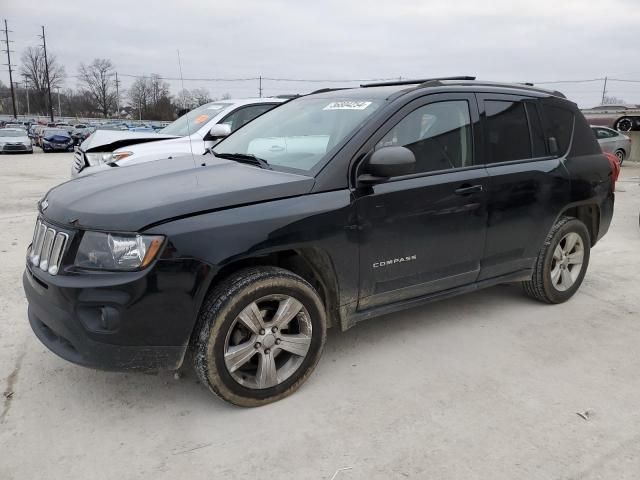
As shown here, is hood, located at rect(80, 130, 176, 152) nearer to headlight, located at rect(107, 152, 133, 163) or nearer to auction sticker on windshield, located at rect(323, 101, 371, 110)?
headlight, located at rect(107, 152, 133, 163)

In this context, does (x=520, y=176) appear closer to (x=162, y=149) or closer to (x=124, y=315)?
(x=124, y=315)

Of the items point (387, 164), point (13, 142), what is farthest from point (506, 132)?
point (13, 142)

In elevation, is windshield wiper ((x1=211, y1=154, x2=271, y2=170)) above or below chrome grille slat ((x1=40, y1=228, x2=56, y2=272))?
above

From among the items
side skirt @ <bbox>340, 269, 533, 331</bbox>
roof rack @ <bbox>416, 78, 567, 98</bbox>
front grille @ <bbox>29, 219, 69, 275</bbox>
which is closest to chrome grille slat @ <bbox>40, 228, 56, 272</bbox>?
front grille @ <bbox>29, 219, 69, 275</bbox>

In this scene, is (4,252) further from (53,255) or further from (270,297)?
(270,297)

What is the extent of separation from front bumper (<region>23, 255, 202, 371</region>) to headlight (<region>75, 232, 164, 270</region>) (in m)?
0.05

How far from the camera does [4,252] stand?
228 inches

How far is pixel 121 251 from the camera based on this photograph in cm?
247

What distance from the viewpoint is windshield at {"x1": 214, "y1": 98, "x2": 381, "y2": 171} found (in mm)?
3217

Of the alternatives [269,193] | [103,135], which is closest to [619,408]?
[269,193]

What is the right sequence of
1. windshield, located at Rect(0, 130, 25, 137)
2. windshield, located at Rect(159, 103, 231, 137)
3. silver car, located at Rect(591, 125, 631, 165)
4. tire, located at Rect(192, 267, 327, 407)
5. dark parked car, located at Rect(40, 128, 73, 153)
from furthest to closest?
dark parked car, located at Rect(40, 128, 73, 153), windshield, located at Rect(0, 130, 25, 137), silver car, located at Rect(591, 125, 631, 165), windshield, located at Rect(159, 103, 231, 137), tire, located at Rect(192, 267, 327, 407)

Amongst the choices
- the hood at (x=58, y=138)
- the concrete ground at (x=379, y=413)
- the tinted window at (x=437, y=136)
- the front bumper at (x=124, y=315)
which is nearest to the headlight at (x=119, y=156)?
the concrete ground at (x=379, y=413)

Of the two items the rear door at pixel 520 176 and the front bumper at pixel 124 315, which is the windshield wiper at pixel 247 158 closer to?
the front bumper at pixel 124 315

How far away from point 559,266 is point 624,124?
2254cm
